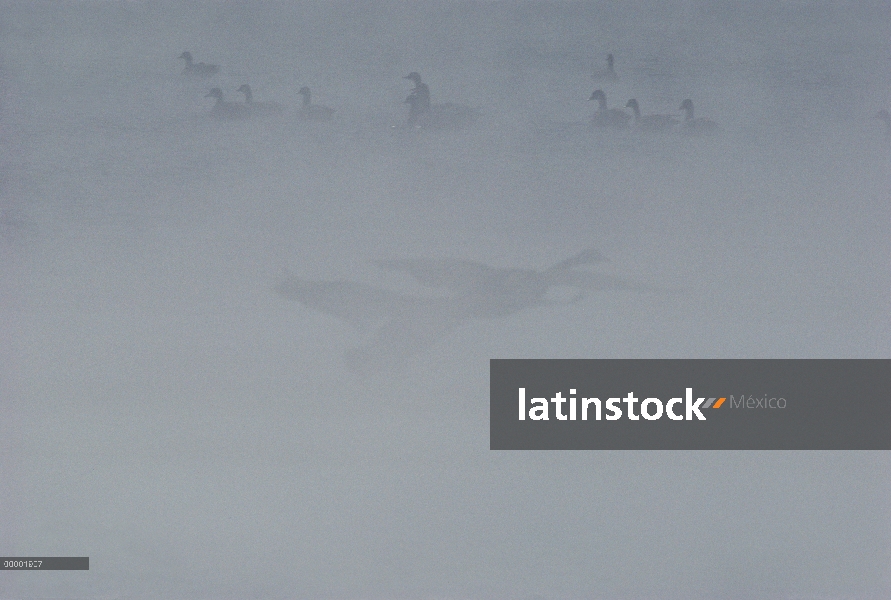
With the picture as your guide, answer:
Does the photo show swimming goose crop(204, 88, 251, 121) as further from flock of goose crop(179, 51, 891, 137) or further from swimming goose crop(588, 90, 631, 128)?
swimming goose crop(588, 90, 631, 128)

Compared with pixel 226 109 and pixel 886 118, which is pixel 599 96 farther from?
pixel 226 109

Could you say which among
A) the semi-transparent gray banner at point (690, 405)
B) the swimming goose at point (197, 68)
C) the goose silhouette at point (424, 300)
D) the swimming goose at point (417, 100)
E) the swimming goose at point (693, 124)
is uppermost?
the swimming goose at point (197, 68)

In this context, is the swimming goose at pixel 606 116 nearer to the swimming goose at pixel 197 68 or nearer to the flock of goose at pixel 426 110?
the flock of goose at pixel 426 110

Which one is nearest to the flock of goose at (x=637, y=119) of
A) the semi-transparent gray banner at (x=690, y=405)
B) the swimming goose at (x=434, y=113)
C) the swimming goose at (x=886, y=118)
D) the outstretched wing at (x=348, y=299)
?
the swimming goose at (x=434, y=113)

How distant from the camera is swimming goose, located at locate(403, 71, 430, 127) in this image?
7.67ft

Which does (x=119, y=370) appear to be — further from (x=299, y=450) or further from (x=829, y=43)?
(x=829, y=43)

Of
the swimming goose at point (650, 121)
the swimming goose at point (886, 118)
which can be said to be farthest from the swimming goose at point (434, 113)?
the swimming goose at point (886, 118)

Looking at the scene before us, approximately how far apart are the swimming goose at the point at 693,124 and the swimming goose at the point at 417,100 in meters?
0.88

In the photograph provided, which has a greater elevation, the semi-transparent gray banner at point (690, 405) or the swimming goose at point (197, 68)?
the swimming goose at point (197, 68)

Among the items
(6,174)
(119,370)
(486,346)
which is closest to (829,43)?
(486,346)

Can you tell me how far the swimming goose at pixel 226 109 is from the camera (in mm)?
2334

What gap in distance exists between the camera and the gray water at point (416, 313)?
7.58 ft

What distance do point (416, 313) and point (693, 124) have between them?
1.16 meters

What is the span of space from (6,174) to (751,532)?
285cm
